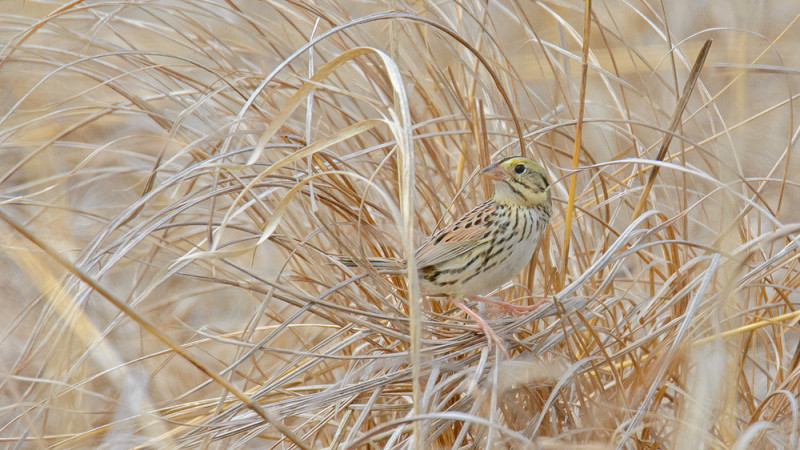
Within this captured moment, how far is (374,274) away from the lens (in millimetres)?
2299

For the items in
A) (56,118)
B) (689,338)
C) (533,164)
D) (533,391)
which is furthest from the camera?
(56,118)

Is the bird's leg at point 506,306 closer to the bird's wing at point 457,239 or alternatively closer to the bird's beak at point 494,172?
the bird's wing at point 457,239

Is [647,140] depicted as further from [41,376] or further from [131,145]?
[41,376]

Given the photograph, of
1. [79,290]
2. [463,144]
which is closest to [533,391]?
[463,144]

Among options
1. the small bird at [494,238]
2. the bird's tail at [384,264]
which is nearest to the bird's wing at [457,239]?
the small bird at [494,238]

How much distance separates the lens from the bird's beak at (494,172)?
9.54 feet

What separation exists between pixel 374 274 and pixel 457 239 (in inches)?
30.6

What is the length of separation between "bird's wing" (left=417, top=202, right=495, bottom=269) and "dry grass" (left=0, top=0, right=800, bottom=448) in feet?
0.32

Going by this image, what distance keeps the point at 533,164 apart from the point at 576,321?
0.65 metres

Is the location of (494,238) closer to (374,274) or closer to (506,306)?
(506,306)

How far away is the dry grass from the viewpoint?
82.7 inches

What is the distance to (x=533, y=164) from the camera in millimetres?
3018

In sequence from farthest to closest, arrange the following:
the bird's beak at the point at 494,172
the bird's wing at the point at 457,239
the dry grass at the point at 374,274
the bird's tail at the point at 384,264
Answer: the bird's wing at the point at 457,239
the bird's beak at the point at 494,172
the bird's tail at the point at 384,264
the dry grass at the point at 374,274

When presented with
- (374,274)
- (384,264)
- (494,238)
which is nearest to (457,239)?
(494,238)
